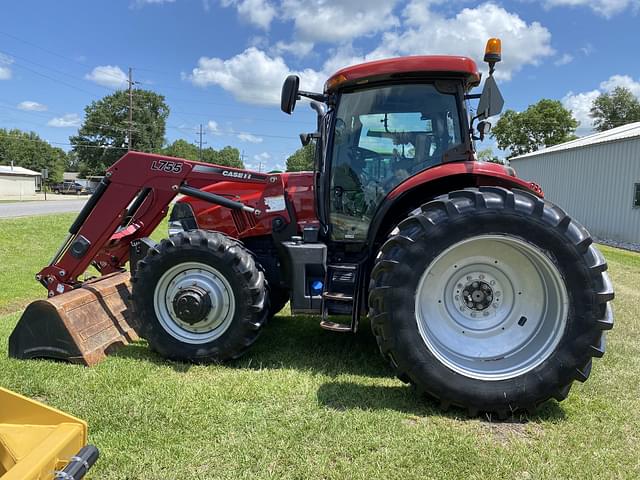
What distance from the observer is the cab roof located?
12.1 ft

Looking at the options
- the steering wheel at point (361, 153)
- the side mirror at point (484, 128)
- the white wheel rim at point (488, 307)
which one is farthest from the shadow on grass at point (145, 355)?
the side mirror at point (484, 128)

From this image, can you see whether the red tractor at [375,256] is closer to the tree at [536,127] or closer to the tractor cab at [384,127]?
the tractor cab at [384,127]

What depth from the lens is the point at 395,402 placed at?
3336mm

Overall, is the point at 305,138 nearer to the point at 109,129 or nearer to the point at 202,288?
the point at 202,288

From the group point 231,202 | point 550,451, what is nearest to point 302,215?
point 231,202

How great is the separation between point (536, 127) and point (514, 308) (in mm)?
44048

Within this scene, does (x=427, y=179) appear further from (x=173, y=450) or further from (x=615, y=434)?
(x=173, y=450)

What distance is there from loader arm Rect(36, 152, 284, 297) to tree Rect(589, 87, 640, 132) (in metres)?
52.2

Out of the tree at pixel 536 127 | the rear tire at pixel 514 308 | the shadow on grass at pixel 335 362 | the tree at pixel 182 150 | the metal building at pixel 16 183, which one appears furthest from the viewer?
the tree at pixel 182 150

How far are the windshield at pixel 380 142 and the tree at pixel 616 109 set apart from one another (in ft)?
170

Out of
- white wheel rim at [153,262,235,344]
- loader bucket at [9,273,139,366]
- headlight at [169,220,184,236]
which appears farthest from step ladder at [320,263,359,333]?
loader bucket at [9,273,139,366]

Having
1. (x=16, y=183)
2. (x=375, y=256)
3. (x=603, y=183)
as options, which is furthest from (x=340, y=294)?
(x=16, y=183)

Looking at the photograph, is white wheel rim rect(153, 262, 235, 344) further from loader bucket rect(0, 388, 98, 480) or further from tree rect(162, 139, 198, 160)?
tree rect(162, 139, 198, 160)

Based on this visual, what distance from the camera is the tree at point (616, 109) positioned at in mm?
46625
